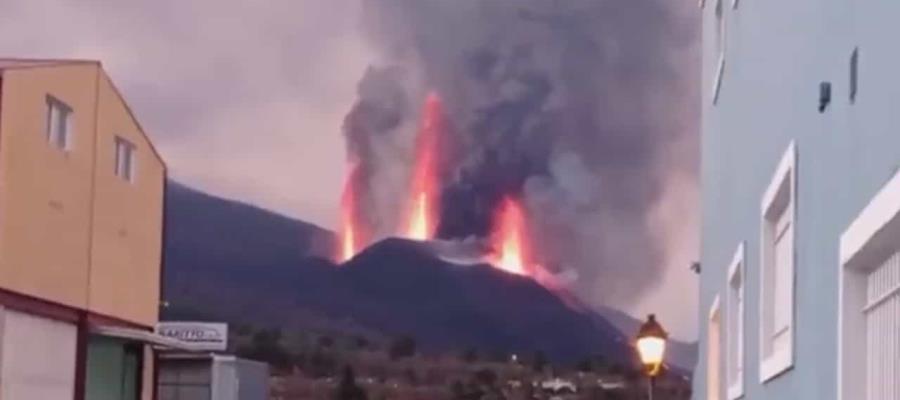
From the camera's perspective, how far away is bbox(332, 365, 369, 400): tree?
41.7 m

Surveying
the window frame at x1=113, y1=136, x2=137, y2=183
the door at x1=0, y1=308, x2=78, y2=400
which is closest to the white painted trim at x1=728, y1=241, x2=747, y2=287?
the door at x1=0, y1=308, x2=78, y2=400

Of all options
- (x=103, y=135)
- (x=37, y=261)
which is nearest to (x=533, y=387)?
(x=103, y=135)

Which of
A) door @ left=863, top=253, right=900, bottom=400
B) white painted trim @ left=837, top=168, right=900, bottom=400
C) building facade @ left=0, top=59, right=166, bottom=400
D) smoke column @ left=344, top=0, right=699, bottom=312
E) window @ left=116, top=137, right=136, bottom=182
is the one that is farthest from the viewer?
smoke column @ left=344, top=0, right=699, bottom=312

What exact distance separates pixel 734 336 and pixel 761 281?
13.2ft

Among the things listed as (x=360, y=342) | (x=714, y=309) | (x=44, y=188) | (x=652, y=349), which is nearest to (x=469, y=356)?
(x=360, y=342)

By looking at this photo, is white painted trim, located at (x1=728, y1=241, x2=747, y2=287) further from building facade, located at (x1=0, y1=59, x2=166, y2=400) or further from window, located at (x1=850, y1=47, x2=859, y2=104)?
building facade, located at (x1=0, y1=59, x2=166, y2=400)

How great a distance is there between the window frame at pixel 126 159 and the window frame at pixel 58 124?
2.27 metres

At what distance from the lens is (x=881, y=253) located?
586 centimetres

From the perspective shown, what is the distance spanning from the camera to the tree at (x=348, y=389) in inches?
1640

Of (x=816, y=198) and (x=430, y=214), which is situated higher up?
(x=430, y=214)

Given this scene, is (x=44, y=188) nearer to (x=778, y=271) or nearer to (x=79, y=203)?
(x=79, y=203)

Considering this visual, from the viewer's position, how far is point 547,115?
151 feet

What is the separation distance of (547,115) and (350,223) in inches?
222

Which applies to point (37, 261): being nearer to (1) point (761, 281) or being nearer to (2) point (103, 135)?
(2) point (103, 135)
